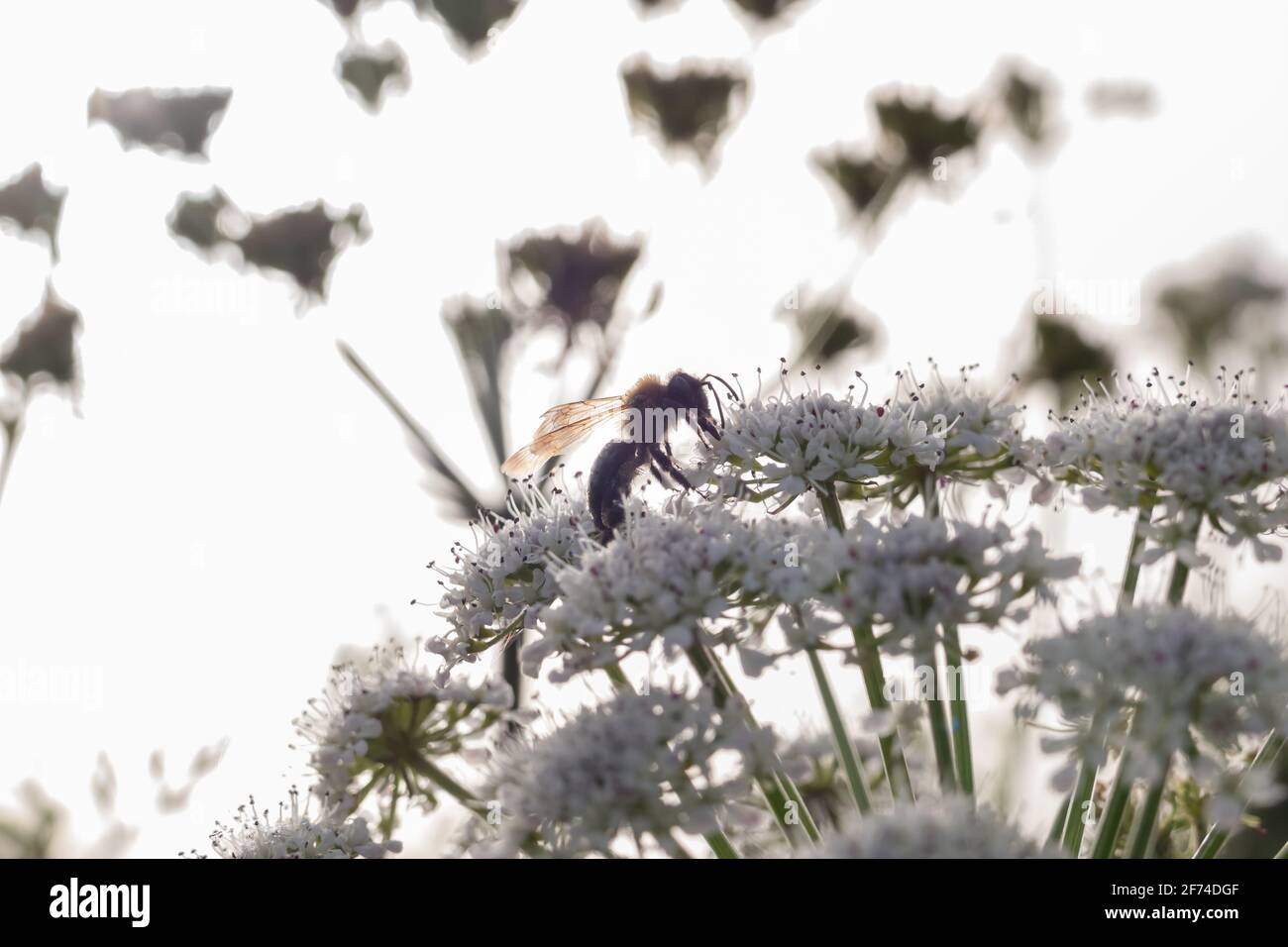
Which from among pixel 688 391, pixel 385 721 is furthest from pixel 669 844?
pixel 688 391

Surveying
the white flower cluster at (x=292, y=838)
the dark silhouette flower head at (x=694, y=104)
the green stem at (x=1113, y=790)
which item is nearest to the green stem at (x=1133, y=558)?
the green stem at (x=1113, y=790)

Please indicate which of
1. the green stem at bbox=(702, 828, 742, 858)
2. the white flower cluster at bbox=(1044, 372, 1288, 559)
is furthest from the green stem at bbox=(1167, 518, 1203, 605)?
the green stem at bbox=(702, 828, 742, 858)

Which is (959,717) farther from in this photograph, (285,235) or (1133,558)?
(285,235)

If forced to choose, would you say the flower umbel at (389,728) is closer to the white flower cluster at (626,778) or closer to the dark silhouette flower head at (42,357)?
the white flower cluster at (626,778)

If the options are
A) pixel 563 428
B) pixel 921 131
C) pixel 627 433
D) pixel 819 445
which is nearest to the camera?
pixel 819 445

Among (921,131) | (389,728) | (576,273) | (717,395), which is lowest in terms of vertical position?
(389,728)
